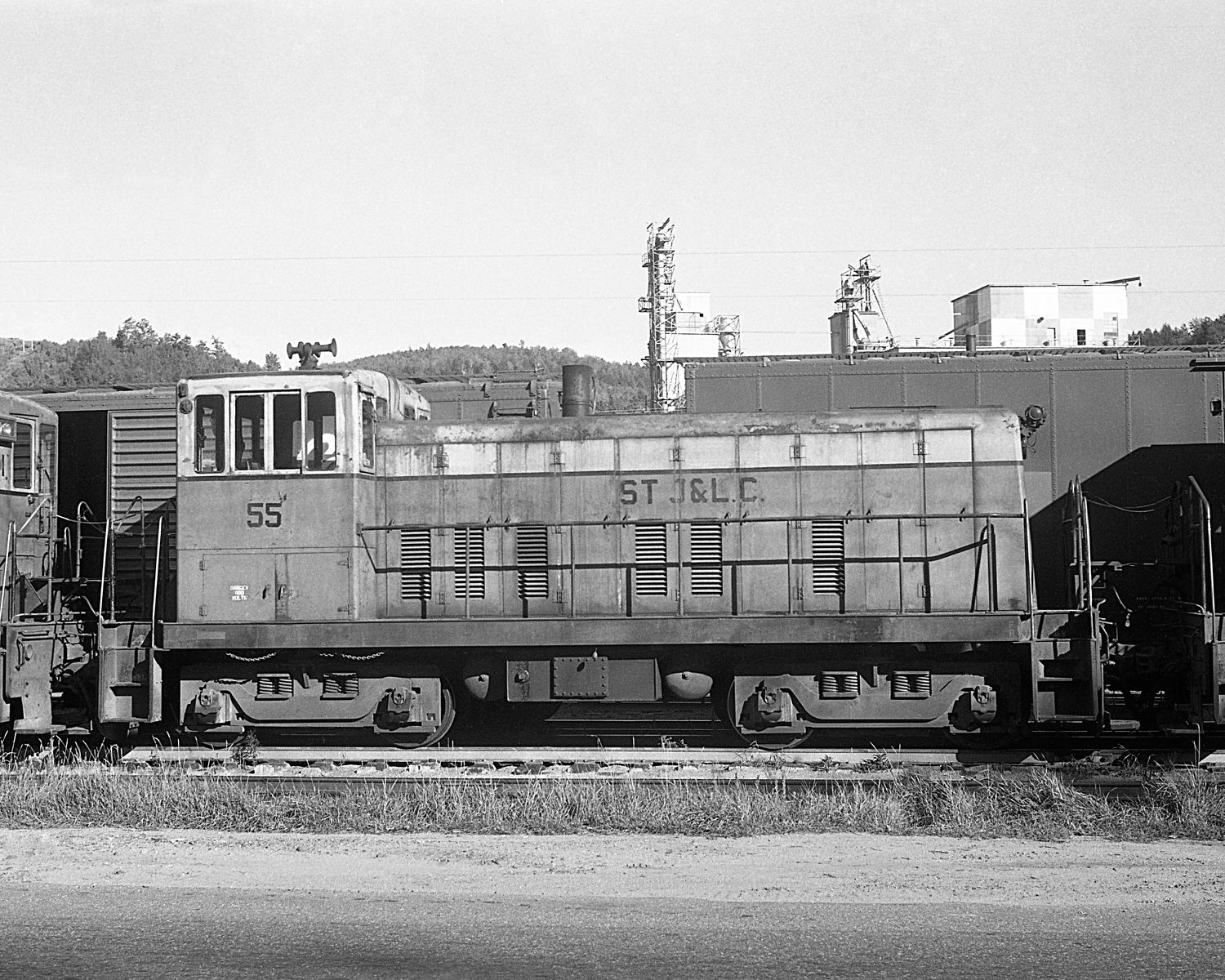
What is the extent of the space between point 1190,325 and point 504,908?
245ft

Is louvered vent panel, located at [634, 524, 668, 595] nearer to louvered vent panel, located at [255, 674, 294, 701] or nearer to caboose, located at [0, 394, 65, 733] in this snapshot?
louvered vent panel, located at [255, 674, 294, 701]

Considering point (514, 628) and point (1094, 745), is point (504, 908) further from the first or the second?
point (1094, 745)

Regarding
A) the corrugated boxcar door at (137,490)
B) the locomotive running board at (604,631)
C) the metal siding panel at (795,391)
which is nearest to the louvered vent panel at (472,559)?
the locomotive running board at (604,631)

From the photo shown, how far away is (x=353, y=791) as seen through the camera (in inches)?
380

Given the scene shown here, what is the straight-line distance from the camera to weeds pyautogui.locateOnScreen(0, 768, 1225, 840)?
8.56m

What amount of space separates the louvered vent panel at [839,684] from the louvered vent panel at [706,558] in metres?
1.23

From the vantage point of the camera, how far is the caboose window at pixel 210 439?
1104 cm

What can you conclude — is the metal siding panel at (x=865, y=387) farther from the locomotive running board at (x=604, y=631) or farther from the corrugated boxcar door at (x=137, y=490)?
the corrugated boxcar door at (x=137, y=490)

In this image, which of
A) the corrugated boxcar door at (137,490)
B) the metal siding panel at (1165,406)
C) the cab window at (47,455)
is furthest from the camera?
the metal siding panel at (1165,406)

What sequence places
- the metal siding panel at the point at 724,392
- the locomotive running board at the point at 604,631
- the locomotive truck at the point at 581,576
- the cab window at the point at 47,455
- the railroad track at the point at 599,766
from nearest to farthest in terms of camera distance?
the railroad track at the point at 599,766 < the locomotive running board at the point at 604,631 < the locomotive truck at the point at 581,576 < the cab window at the point at 47,455 < the metal siding panel at the point at 724,392

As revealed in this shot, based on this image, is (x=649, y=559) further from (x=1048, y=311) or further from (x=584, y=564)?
(x=1048, y=311)

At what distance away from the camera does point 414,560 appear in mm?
11516

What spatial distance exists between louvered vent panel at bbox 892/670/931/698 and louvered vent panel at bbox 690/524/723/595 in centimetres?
177

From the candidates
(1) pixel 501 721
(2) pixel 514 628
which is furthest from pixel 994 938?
(1) pixel 501 721
